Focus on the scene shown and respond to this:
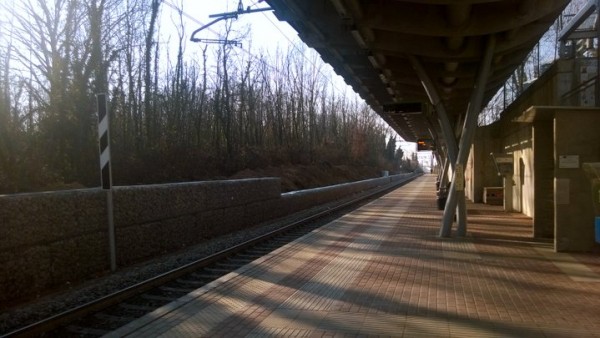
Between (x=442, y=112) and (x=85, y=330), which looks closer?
(x=85, y=330)

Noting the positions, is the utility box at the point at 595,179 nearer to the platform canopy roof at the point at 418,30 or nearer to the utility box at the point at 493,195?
the platform canopy roof at the point at 418,30

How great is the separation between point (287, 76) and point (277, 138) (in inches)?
235

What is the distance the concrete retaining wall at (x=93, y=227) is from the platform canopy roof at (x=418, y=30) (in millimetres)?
4510

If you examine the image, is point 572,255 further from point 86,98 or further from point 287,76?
point 287,76

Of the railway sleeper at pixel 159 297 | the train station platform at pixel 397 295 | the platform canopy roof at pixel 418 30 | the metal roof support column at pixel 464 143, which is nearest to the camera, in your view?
the train station platform at pixel 397 295

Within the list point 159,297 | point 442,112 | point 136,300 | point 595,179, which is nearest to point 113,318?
point 136,300

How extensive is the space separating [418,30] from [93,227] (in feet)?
22.3

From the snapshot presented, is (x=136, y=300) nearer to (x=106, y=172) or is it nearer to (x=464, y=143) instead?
(x=106, y=172)

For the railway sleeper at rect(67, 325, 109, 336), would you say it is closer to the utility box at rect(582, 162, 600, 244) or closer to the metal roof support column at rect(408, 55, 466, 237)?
the utility box at rect(582, 162, 600, 244)

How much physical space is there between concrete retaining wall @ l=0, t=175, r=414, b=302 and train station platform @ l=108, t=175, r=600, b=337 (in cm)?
245

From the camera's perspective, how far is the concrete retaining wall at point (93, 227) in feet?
25.0

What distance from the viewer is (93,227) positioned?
9266mm

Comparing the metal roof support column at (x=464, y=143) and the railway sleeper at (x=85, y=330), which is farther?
the metal roof support column at (x=464, y=143)

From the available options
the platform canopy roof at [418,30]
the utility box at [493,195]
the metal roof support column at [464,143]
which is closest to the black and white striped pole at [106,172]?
the platform canopy roof at [418,30]
